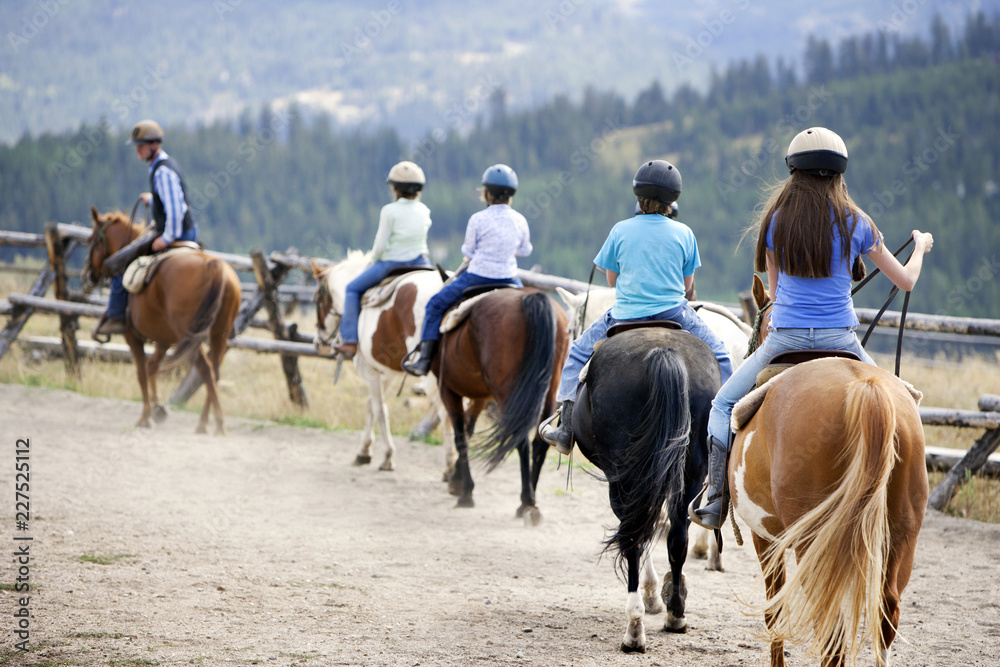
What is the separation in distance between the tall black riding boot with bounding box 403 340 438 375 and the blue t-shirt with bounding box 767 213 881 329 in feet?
13.2

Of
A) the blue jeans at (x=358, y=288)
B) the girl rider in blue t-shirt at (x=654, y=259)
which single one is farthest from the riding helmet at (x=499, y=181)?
the girl rider in blue t-shirt at (x=654, y=259)

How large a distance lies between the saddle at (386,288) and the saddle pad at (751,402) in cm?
474

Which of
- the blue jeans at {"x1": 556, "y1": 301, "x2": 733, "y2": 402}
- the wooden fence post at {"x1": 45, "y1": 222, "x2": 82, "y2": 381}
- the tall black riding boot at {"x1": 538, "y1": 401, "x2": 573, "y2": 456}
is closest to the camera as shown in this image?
the blue jeans at {"x1": 556, "y1": 301, "x2": 733, "y2": 402}

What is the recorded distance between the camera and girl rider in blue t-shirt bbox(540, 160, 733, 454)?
14.7 ft

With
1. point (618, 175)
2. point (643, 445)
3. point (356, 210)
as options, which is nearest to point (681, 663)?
point (643, 445)

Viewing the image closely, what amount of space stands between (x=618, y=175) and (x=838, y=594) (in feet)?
241

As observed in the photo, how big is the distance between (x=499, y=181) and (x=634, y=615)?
3644mm

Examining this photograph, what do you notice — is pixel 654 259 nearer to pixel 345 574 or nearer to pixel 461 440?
pixel 345 574

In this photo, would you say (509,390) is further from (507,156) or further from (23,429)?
(507,156)

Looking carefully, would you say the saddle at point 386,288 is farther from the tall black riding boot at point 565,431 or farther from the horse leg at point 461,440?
the tall black riding boot at point 565,431

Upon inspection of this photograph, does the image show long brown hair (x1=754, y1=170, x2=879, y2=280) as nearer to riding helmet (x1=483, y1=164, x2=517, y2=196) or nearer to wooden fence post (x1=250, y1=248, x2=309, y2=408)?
riding helmet (x1=483, y1=164, x2=517, y2=196)

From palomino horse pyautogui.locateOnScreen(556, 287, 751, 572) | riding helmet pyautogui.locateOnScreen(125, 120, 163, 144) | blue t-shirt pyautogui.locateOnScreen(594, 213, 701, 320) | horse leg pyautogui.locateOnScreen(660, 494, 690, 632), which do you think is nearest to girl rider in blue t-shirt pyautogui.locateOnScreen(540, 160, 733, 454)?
blue t-shirt pyautogui.locateOnScreen(594, 213, 701, 320)

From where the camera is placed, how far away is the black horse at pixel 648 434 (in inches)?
157

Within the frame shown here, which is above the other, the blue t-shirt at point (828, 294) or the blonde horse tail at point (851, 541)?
the blue t-shirt at point (828, 294)
